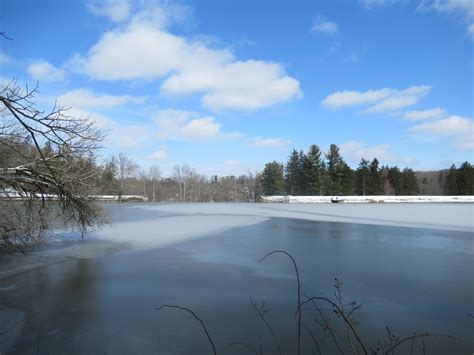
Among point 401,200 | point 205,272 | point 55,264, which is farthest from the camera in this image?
point 401,200

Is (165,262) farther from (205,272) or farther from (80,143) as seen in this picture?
(80,143)

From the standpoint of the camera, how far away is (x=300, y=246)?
1048 centimetres

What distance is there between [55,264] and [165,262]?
254cm

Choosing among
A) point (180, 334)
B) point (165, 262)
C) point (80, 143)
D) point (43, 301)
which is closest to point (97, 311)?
point (43, 301)

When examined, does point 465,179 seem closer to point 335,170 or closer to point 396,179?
point 396,179

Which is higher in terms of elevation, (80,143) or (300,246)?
(80,143)

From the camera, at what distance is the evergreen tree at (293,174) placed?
59050 millimetres

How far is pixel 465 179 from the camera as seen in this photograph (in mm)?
56438

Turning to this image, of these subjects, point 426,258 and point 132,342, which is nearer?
point 132,342

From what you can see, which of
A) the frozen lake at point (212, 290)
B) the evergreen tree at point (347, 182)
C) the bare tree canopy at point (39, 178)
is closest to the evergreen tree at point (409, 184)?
the evergreen tree at point (347, 182)

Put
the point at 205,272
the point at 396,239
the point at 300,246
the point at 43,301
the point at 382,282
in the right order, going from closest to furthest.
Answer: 1. the point at 43,301
2. the point at 382,282
3. the point at 205,272
4. the point at 300,246
5. the point at 396,239

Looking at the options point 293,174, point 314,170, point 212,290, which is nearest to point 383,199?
point 314,170

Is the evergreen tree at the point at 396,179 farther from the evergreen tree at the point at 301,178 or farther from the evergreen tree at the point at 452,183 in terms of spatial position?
the evergreen tree at the point at 301,178

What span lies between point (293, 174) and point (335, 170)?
369 inches
